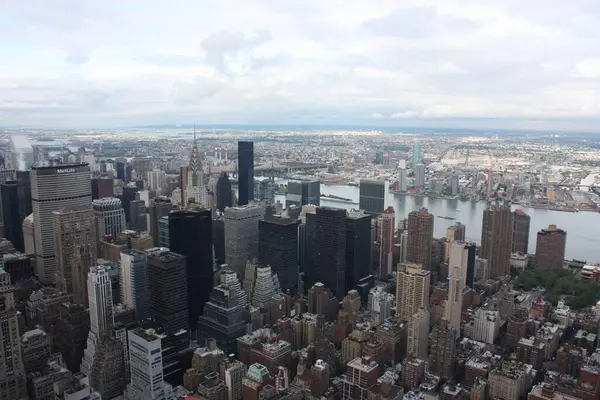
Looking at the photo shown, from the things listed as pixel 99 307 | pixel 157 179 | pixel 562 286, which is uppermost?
pixel 157 179

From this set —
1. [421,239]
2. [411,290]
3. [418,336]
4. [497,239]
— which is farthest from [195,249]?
[497,239]

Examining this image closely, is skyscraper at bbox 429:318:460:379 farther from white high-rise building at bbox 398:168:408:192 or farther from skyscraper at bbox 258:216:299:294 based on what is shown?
white high-rise building at bbox 398:168:408:192

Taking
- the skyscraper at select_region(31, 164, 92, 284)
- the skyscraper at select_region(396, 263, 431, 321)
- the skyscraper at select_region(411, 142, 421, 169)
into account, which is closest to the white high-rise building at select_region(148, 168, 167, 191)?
the skyscraper at select_region(31, 164, 92, 284)

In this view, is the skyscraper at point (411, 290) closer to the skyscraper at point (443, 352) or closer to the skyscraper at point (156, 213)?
the skyscraper at point (443, 352)

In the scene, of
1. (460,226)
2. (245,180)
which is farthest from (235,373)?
(245,180)

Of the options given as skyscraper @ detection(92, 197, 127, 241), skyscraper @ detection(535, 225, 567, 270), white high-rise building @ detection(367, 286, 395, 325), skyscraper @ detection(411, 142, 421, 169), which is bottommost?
white high-rise building @ detection(367, 286, 395, 325)

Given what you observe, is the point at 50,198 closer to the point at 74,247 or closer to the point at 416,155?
the point at 74,247
